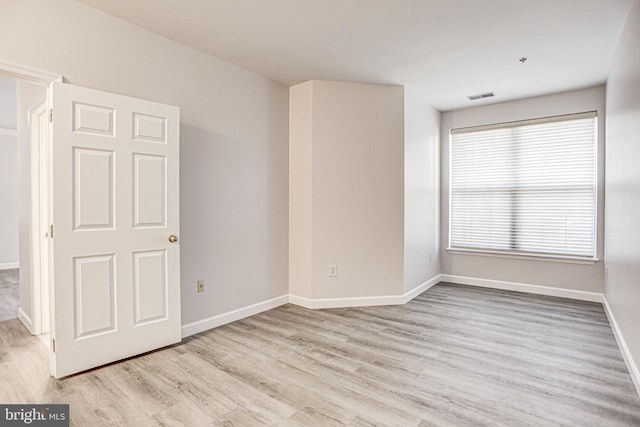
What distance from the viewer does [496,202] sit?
15.5 ft

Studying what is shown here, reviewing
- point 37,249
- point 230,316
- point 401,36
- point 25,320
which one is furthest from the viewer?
point 230,316

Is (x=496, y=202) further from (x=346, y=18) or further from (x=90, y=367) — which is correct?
(x=90, y=367)

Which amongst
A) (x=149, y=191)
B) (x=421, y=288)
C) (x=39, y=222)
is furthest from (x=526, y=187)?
(x=39, y=222)

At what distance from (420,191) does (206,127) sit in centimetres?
276

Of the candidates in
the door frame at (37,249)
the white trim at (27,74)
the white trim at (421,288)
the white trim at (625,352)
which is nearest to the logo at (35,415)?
the door frame at (37,249)

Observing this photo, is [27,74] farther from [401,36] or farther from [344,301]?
[344,301]

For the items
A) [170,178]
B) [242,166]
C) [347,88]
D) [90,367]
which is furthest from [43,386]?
[347,88]

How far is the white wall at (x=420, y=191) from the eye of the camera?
4094 mm

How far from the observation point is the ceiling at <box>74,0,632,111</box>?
2.39 meters

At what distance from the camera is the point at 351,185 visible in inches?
153

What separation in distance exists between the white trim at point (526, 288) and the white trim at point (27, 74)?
502 cm

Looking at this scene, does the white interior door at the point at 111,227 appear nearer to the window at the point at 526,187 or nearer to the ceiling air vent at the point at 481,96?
the ceiling air vent at the point at 481,96

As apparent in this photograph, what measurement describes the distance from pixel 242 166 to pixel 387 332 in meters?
2.16

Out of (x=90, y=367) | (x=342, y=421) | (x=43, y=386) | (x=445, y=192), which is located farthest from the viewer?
(x=445, y=192)
